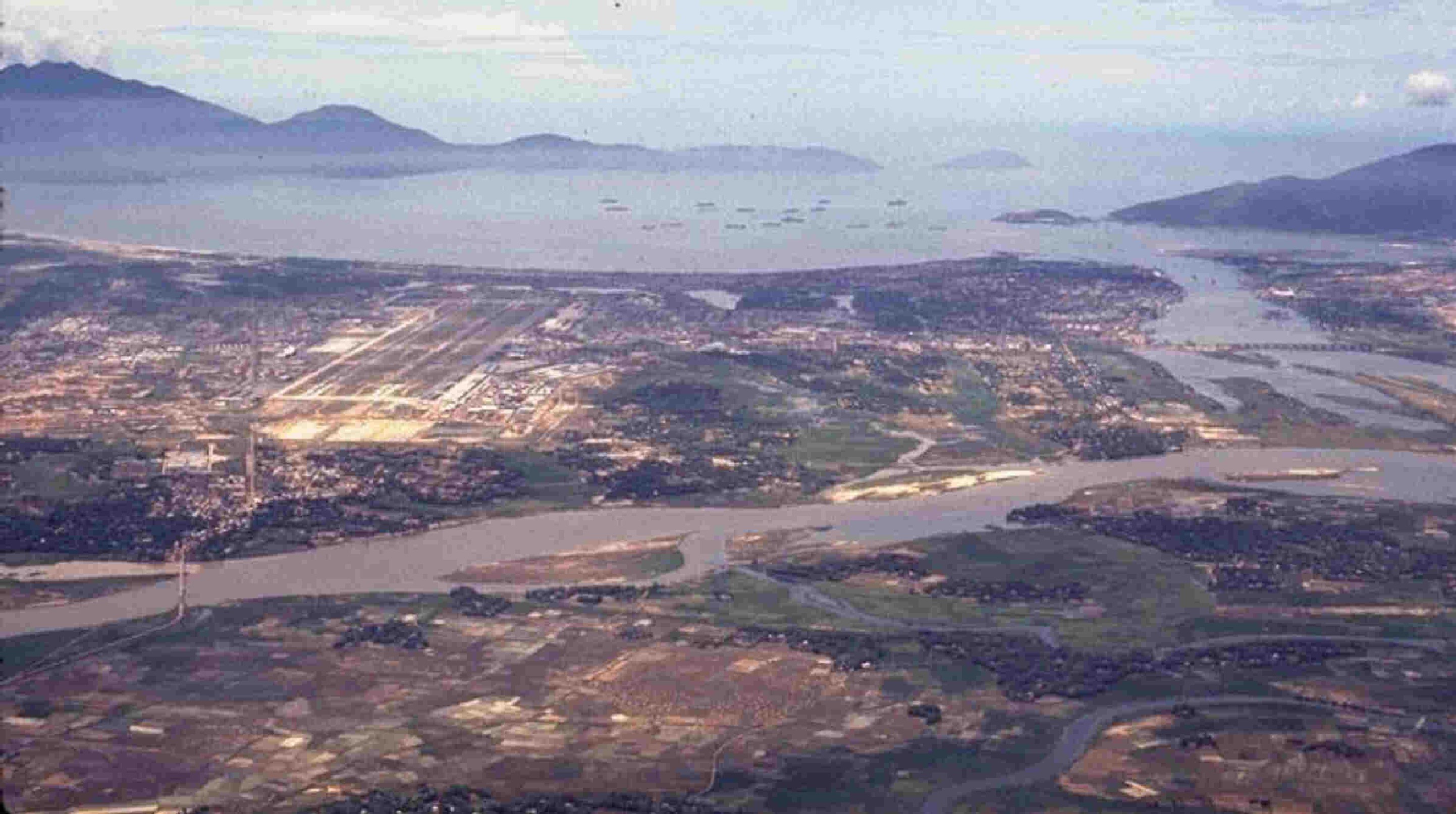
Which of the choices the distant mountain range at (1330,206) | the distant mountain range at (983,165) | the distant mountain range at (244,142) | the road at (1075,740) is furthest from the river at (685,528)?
the distant mountain range at (983,165)

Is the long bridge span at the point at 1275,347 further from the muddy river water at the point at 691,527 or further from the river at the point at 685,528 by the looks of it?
the river at the point at 685,528

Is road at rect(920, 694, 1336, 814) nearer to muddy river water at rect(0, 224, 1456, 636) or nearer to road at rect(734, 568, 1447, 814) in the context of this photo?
road at rect(734, 568, 1447, 814)

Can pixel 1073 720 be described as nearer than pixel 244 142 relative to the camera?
Yes

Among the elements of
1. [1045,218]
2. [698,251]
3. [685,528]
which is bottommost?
[685,528]

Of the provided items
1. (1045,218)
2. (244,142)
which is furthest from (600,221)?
(244,142)

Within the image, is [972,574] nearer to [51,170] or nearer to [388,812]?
[388,812]

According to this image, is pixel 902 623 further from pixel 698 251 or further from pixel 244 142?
pixel 244 142

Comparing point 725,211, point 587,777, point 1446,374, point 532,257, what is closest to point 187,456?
point 587,777
